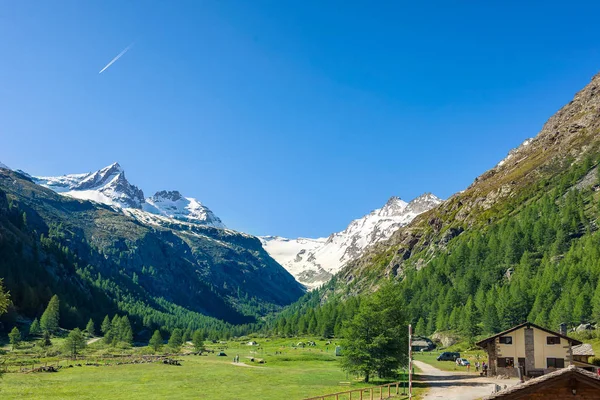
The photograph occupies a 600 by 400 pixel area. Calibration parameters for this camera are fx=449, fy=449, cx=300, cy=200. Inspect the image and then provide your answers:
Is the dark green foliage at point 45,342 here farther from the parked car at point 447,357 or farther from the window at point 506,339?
the window at point 506,339

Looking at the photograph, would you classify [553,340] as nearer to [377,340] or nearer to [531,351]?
[531,351]

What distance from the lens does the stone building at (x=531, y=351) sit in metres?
68.0

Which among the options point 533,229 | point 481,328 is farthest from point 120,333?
point 533,229

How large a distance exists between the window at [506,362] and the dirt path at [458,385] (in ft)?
9.74

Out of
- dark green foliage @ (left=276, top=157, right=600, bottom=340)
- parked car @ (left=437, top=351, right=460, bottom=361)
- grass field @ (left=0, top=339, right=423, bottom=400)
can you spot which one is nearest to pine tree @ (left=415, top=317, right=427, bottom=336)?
dark green foliage @ (left=276, top=157, right=600, bottom=340)

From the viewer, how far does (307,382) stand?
6731cm

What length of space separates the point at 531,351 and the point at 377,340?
25.9 meters

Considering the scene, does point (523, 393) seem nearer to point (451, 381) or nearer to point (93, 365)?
point (451, 381)

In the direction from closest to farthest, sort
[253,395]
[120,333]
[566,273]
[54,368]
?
[253,395], [54,368], [566,273], [120,333]

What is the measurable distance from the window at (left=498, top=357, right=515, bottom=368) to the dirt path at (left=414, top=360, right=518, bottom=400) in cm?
297

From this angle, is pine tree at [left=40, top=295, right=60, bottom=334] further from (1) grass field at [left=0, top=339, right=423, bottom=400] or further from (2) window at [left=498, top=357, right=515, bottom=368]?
(2) window at [left=498, top=357, right=515, bottom=368]

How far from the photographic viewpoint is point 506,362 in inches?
2776

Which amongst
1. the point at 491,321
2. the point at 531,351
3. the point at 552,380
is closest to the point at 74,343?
the point at 531,351

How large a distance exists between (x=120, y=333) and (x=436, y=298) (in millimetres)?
136865
